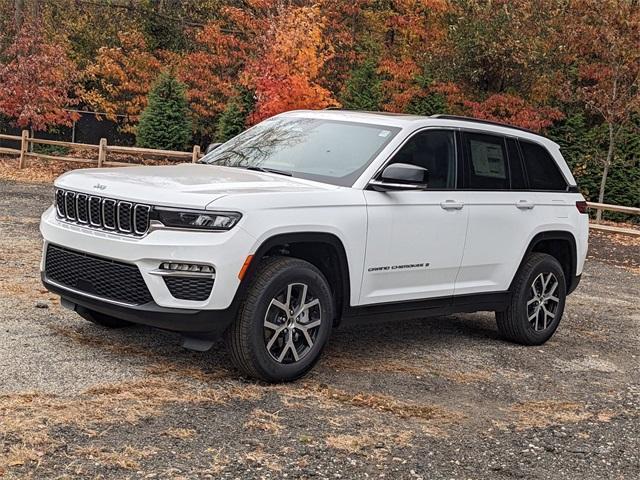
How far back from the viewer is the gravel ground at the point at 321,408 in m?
4.48

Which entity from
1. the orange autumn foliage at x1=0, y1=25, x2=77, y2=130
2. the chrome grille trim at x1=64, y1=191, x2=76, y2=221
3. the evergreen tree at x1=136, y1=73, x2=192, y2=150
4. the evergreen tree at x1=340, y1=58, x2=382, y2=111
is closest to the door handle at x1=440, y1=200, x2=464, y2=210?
the chrome grille trim at x1=64, y1=191, x2=76, y2=221

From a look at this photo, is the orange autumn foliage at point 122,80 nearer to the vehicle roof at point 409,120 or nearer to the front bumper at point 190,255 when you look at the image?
the vehicle roof at point 409,120

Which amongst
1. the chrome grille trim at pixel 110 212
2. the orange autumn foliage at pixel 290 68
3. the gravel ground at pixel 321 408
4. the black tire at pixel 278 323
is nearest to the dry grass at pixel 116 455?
the gravel ground at pixel 321 408

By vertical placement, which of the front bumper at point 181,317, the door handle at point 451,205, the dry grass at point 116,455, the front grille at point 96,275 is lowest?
the dry grass at point 116,455

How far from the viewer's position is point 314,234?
5.80m

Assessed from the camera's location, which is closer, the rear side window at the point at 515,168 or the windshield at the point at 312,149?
the windshield at the point at 312,149

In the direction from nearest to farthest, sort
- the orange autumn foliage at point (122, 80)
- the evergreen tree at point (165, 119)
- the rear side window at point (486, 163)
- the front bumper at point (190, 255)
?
the front bumper at point (190, 255) → the rear side window at point (486, 163) → the evergreen tree at point (165, 119) → the orange autumn foliage at point (122, 80)

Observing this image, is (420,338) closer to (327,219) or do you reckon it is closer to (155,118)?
(327,219)

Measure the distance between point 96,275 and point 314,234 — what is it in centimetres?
143

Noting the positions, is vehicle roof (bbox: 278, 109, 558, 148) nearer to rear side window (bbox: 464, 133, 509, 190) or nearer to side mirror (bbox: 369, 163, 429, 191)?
rear side window (bbox: 464, 133, 509, 190)

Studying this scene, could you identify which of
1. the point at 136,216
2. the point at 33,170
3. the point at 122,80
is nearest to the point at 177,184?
the point at 136,216

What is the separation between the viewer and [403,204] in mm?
6387

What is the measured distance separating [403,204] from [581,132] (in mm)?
20208

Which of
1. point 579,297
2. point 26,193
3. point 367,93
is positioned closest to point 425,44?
point 367,93
